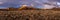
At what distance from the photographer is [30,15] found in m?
0.91

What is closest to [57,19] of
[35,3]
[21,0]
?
[35,3]

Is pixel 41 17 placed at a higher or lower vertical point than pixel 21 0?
lower

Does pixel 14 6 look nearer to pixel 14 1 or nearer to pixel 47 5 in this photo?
pixel 14 1

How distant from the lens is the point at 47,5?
3.24ft

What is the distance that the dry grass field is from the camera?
896mm

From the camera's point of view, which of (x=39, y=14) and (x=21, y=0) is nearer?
(x=39, y=14)

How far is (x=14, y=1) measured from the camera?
999mm

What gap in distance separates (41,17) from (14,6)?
23 centimetres

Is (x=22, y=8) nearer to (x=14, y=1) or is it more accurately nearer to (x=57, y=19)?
(x=14, y=1)

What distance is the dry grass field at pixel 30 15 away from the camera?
896 mm

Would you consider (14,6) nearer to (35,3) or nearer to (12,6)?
(12,6)

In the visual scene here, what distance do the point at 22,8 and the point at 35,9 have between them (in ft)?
0.33

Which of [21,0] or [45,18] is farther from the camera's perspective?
[21,0]

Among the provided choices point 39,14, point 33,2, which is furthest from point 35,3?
point 39,14
